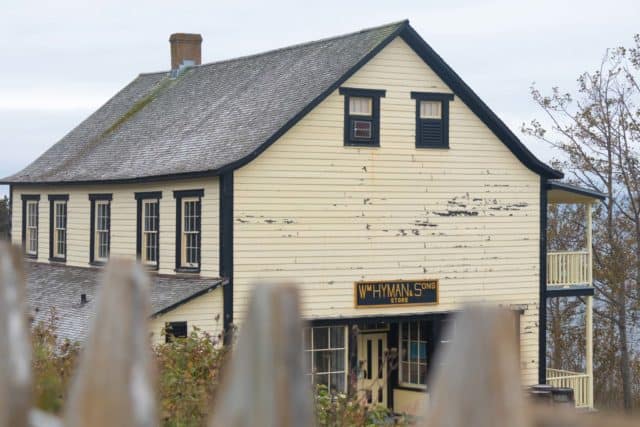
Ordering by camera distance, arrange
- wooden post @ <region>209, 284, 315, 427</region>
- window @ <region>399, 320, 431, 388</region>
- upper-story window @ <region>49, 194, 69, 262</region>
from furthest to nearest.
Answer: upper-story window @ <region>49, 194, 69, 262</region>
window @ <region>399, 320, 431, 388</region>
wooden post @ <region>209, 284, 315, 427</region>

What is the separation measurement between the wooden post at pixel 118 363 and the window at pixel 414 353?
27.4 meters

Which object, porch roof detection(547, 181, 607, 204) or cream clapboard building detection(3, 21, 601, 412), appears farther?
porch roof detection(547, 181, 607, 204)

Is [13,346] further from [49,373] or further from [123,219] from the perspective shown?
[123,219]

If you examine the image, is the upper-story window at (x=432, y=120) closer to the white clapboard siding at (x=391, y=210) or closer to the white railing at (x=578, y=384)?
the white clapboard siding at (x=391, y=210)

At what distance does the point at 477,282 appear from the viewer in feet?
95.3

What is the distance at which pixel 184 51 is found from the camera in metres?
38.7

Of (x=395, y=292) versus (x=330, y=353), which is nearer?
(x=330, y=353)

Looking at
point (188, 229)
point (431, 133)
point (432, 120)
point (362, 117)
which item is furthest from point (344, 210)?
point (188, 229)

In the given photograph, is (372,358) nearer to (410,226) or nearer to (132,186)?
(410,226)

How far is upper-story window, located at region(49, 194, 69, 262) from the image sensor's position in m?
33.8

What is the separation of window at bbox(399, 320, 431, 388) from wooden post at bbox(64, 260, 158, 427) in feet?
89.9

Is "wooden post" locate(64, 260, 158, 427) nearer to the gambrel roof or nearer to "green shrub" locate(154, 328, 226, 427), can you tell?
"green shrub" locate(154, 328, 226, 427)

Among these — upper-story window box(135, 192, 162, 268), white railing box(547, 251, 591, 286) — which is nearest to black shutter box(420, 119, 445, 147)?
white railing box(547, 251, 591, 286)

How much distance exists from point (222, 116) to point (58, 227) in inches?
294
